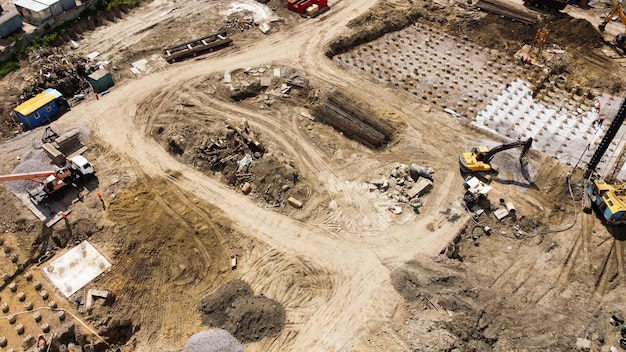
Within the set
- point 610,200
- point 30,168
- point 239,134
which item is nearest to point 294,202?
point 239,134

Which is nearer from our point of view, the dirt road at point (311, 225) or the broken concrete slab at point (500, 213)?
the dirt road at point (311, 225)

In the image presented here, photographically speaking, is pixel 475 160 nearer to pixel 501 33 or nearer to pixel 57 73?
pixel 501 33

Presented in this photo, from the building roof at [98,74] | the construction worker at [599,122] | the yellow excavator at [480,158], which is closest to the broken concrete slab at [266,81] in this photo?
the building roof at [98,74]

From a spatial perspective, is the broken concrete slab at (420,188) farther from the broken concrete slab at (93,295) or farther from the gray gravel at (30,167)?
the gray gravel at (30,167)

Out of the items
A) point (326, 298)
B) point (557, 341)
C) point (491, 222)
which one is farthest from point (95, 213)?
point (557, 341)

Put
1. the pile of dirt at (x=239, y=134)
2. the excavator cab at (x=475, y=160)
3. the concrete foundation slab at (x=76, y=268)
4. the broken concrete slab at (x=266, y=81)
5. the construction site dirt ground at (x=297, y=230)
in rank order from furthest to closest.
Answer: the broken concrete slab at (x=266, y=81)
the excavator cab at (x=475, y=160)
the pile of dirt at (x=239, y=134)
the concrete foundation slab at (x=76, y=268)
the construction site dirt ground at (x=297, y=230)

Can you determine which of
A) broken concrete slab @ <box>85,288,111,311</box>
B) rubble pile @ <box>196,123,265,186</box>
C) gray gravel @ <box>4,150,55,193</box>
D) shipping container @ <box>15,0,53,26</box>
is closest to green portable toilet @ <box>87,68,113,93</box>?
gray gravel @ <box>4,150,55,193</box>

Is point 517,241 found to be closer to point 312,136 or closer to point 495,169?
point 495,169
